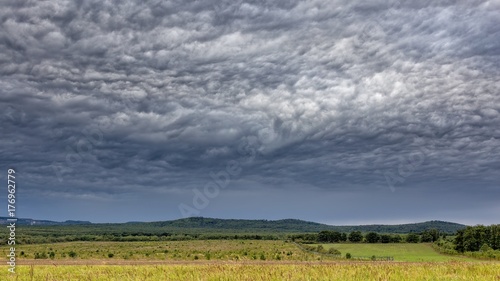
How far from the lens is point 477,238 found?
13150cm

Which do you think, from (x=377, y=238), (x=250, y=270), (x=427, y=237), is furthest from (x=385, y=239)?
(x=250, y=270)

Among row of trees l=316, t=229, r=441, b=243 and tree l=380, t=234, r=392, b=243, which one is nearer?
tree l=380, t=234, r=392, b=243

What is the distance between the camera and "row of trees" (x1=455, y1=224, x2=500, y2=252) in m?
129

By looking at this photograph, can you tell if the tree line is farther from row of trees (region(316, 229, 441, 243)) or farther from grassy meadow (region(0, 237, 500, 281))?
grassy meadow (region(0, 237, 500, 281))

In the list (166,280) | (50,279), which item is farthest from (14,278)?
(166,280)

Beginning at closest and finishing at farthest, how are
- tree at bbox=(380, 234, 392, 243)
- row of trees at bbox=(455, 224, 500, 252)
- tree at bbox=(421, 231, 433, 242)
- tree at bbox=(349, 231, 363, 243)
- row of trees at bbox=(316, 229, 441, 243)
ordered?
A: row of trees at bbox=(455, 224, 500, 252) < tree at bbox=(380, 234, 392, 243) < row of trees at bbox=(316, 229, 441, 243) < tree at bbox=(421, 231, 433, 242) < tree at bbox=(349, 231, 363, 243)

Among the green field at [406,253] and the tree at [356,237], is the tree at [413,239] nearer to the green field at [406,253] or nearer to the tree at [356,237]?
the tree at [356,237]

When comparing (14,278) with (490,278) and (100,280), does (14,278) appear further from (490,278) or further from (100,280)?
(490,278)

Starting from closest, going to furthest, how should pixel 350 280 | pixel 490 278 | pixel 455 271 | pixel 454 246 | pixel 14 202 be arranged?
pixel 350 280 < pixel 490 278 < pixel 455 271 < pixel 14 202 < pixel 454 246

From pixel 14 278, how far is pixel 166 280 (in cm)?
759

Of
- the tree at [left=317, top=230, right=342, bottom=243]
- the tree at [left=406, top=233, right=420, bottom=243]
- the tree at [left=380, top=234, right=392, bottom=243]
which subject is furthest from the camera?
the tree at [left=317, top=230, right=342, bottom=243]

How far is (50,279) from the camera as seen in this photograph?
18141mm

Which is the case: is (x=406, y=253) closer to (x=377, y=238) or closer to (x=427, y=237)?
(x=377, y=238)

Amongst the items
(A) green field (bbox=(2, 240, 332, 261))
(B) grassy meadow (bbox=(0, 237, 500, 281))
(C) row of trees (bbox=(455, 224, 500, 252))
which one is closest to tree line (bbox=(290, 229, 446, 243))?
(C) row of trees (bbox=(455, 224, 500, 252))
